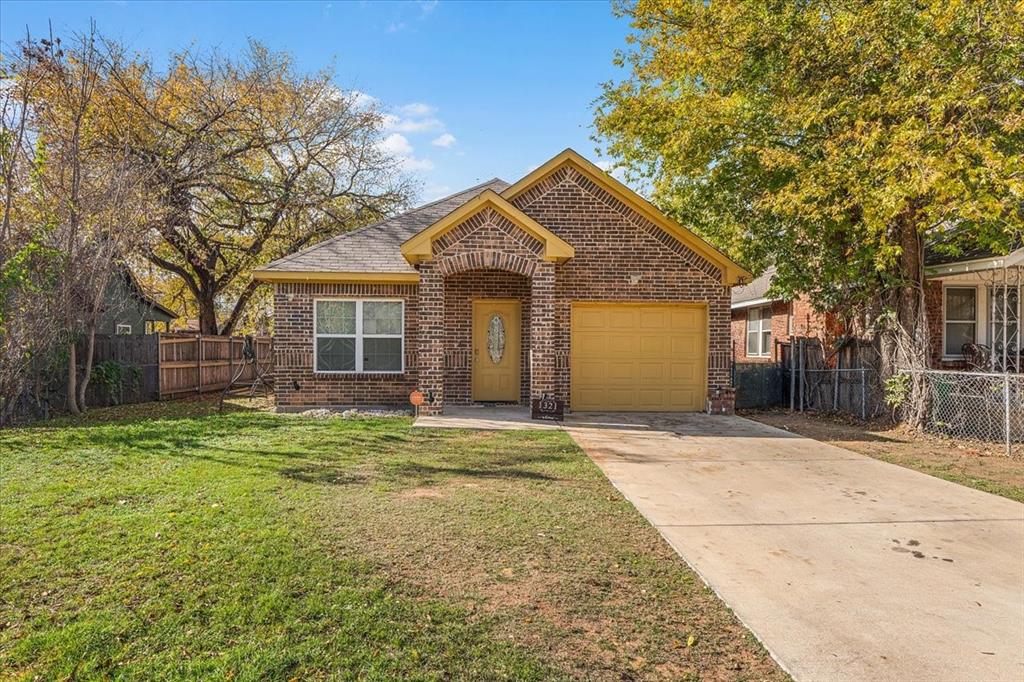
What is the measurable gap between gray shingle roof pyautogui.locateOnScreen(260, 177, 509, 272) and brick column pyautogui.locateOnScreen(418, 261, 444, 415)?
1.56m

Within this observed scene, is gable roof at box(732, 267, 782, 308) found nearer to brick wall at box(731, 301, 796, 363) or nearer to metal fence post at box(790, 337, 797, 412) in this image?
brick wall at box(731, 301, 796, 363)

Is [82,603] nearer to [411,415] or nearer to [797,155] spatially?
[411,415]

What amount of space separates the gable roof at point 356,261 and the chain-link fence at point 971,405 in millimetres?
9682

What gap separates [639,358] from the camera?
504 inches

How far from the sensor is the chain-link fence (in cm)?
1000

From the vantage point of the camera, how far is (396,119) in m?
22.2

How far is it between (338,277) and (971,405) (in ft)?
39.1

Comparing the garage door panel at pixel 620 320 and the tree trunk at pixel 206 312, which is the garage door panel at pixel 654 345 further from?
the tree trunk at pixel 206 312

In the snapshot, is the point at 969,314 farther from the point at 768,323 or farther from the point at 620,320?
Answer: the point at 620,320

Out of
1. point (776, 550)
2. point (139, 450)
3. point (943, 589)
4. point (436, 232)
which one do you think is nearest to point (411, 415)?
point (436, 232)

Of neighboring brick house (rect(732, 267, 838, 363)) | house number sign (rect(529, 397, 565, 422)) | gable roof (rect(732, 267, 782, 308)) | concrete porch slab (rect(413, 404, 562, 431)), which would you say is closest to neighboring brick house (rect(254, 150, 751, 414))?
house number sign (rect(529, 397, 565, 422))

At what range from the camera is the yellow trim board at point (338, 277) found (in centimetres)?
1249

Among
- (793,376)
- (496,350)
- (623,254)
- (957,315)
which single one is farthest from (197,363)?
(957,315)

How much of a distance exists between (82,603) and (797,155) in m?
11.9
